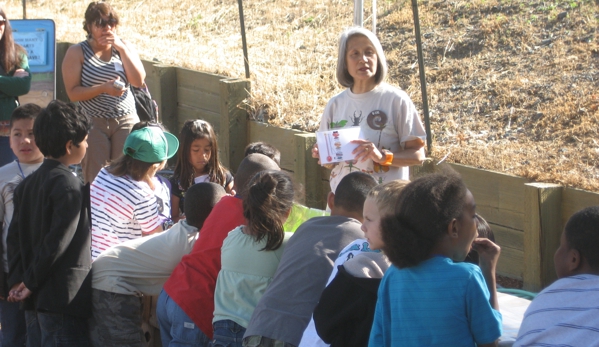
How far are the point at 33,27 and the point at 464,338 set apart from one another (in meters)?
6.72

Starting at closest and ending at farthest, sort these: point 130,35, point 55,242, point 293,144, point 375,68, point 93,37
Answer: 1. point 55,242
2. point 375,68
3. point 93,37
4. point 293,144
5. point 130,35

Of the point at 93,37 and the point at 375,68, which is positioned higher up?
the point at 93,37

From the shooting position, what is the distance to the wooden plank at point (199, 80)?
25.7ft

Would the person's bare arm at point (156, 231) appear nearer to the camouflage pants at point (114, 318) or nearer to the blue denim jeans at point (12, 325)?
the camouflage pants at point (114, 318)

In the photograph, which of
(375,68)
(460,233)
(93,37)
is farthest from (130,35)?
(460,233)

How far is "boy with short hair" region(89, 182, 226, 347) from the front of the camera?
381 cm

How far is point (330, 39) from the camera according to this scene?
9.27 m

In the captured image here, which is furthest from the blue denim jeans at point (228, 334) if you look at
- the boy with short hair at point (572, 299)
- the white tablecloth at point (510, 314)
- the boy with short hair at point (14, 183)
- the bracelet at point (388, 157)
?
the boy with short hair at point (14, 183)

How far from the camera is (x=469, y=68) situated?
726 centimetres

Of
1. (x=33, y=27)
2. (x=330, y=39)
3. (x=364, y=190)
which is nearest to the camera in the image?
(x=364, y=190)

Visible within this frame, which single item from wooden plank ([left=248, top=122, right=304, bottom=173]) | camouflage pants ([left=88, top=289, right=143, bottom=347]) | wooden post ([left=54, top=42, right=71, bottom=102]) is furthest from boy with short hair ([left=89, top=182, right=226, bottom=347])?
wooden post ([left=54, top=42, right=71, bottom=102])

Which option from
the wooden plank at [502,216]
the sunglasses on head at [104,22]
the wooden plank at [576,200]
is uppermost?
the sunglasses on head at [104,22]

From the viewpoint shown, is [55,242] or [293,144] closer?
[55,242]

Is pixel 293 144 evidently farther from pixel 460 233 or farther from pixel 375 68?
pixel 460 233
